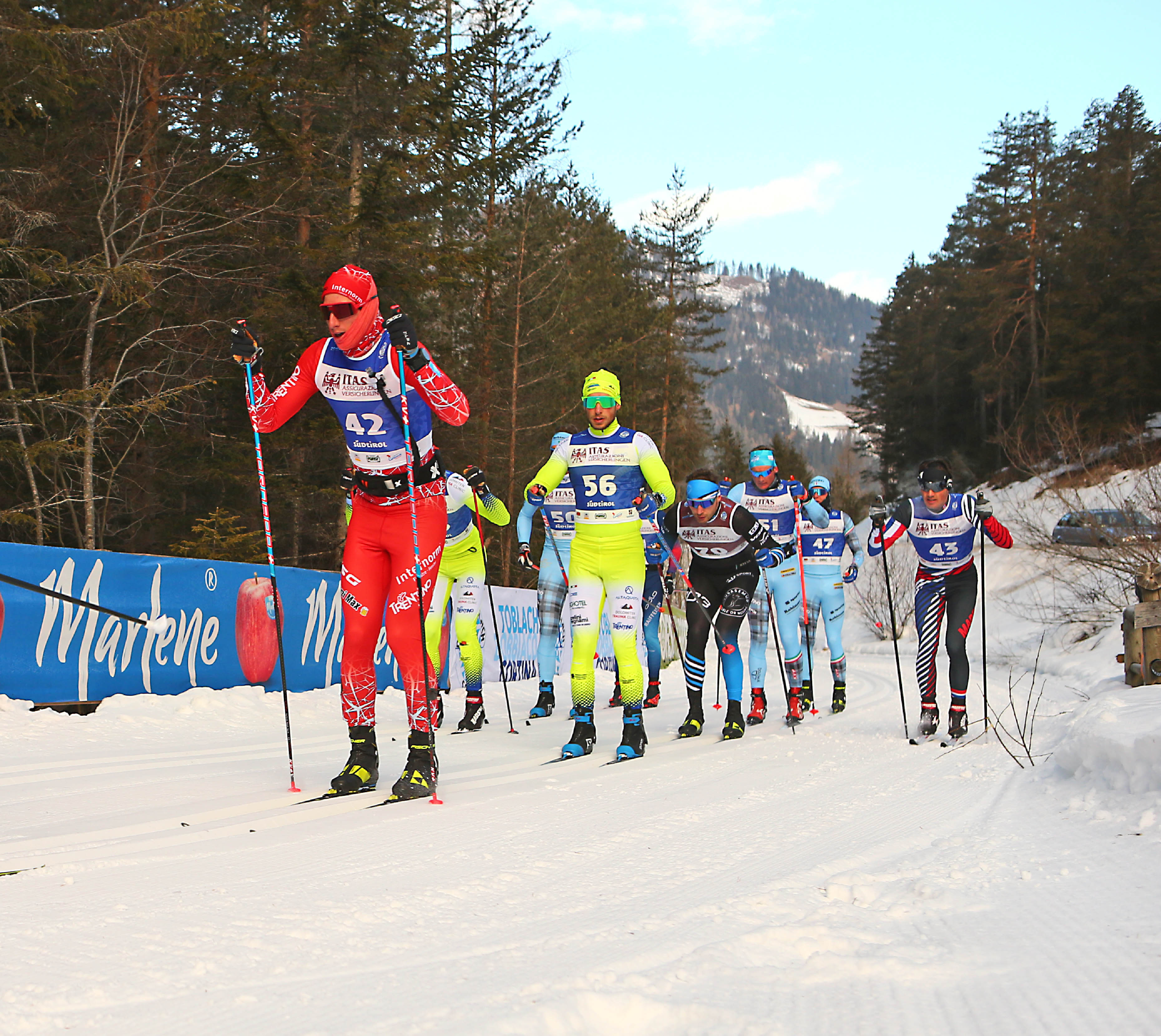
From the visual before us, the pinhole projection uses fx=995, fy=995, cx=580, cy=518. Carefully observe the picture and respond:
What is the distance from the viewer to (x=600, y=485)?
704 cm

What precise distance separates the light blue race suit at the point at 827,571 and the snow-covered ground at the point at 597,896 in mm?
4637

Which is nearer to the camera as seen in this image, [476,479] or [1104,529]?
[476,479]

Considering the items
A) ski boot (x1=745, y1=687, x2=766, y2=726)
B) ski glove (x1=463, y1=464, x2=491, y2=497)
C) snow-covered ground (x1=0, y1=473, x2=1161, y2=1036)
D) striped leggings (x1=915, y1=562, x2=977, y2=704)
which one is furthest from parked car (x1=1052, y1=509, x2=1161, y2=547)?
ski glove (x1=463, y1=464, x2=491, y2=497)

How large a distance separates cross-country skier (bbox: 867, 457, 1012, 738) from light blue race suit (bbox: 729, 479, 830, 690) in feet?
4.23

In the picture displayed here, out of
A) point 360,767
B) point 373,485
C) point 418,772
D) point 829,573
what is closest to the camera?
point 418,772

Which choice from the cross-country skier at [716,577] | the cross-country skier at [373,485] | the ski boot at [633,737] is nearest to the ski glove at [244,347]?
the cross-country skier at [373,485]

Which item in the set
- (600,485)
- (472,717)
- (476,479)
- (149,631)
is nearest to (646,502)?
(600,485)

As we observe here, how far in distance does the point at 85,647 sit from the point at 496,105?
20.0 meters

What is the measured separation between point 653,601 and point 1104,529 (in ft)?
37.6

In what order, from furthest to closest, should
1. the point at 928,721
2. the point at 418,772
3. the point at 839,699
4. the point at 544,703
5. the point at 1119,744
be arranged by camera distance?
the point at 839,699
the point at 544,703
the point at 928,721
the point at 418,772
the point at 1119,744

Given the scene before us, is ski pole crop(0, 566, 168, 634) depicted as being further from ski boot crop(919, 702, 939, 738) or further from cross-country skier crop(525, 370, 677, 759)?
ski boot crop(919, 702, 939, 738)

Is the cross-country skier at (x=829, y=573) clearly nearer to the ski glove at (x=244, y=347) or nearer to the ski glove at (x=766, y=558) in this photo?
the ski glove at (x=766, y=558)

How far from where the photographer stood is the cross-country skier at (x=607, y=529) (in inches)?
275

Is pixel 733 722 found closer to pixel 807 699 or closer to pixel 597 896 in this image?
pixel 807 699
